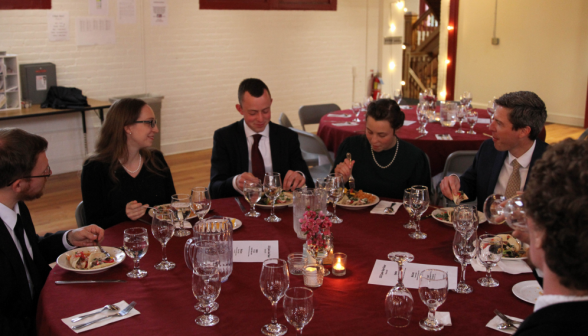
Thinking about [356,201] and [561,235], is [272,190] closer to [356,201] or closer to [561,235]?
[356,201]

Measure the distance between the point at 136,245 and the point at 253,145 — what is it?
1601 millimetres

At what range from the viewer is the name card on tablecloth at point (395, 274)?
1.91 meters

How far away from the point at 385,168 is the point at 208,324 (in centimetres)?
190

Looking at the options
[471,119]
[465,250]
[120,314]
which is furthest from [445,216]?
[471,119]

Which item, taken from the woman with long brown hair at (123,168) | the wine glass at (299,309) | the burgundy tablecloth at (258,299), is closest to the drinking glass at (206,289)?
the burgundy tablecloth at (258,299)

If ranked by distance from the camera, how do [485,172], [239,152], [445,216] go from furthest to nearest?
[239,152], [485,172], [445,216]

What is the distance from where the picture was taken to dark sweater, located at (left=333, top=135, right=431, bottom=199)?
10.6 ft

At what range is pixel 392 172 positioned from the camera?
328 cm

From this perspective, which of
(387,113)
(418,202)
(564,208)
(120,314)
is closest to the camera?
(564,208)

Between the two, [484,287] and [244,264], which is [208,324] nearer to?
[244,264]

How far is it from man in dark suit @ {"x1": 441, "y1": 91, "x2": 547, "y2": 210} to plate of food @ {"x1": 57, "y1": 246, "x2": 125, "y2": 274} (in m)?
1.69

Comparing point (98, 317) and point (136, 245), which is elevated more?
point (136, 245)

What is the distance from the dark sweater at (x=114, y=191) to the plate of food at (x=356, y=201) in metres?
1.03

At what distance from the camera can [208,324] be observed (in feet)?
5.37
